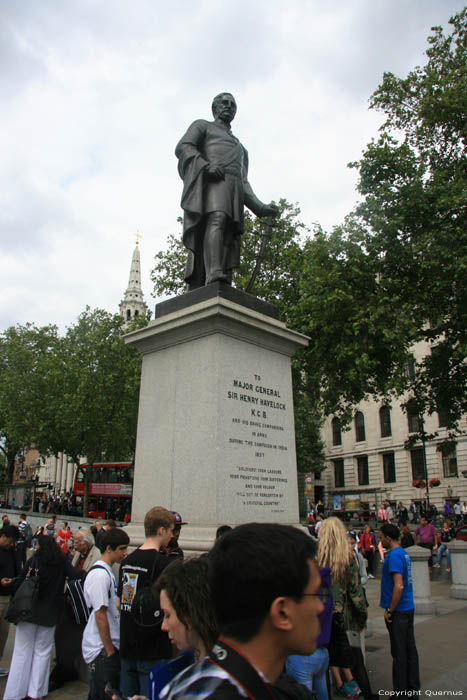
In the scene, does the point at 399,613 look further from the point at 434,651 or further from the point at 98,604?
the point at 98,604

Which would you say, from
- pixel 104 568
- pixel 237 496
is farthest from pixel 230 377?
pixel 104 568

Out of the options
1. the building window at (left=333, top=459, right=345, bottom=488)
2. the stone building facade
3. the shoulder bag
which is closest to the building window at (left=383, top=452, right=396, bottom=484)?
the stone building facade

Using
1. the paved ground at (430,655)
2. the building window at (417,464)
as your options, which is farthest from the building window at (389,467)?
the paved ground at (430,655)

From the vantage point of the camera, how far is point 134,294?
126 metres

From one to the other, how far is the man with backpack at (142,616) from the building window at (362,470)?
176 feet

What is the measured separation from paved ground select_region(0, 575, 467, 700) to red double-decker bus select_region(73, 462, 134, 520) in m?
31.4

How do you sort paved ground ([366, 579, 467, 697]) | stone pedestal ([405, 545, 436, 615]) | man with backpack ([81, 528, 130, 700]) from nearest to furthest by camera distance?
1. man with backpack ([81, 528, 130, 700])
2. paved ground ([366, 579, 467, 697])
3. stone pedestal ([405, 545, 436, 615])

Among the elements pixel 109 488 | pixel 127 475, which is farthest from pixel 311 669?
pixel 109 488

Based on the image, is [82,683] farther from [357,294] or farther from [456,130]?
[456,130]

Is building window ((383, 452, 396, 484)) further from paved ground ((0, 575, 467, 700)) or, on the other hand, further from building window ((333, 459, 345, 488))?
paved ground ((0, 575, 467, 700))

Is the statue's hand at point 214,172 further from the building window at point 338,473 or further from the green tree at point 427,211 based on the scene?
the building window at point 338,473

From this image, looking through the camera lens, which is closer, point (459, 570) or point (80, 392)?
point (459, 570)

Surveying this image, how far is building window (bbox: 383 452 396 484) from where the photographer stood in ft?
168

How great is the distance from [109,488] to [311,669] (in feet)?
129
